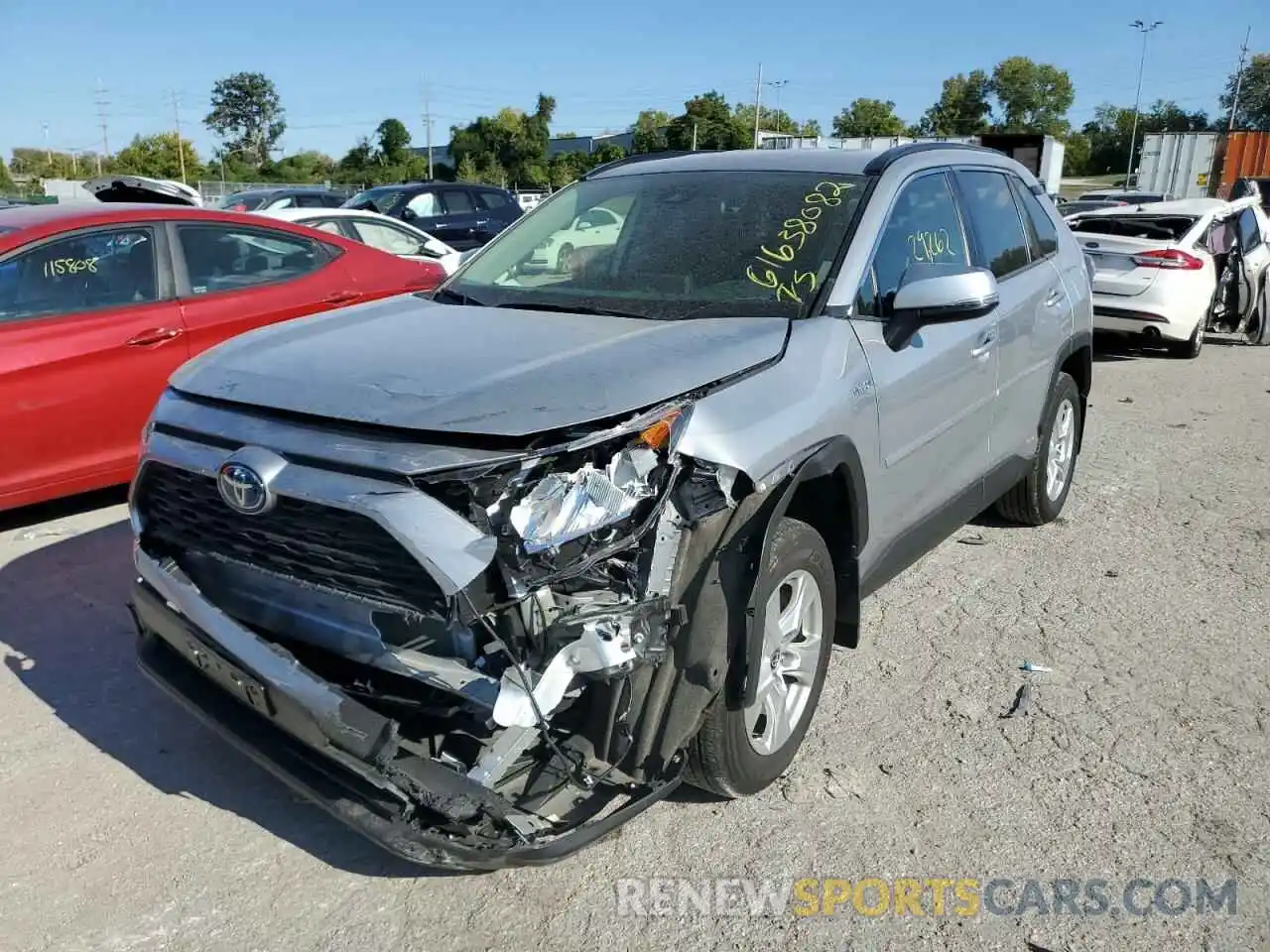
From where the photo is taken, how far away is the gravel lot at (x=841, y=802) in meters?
2.65

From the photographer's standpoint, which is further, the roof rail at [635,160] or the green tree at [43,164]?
the green tree at [43,164]

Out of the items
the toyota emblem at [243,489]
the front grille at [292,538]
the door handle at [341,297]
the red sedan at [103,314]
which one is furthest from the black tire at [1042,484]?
the red sedan at [103,314]

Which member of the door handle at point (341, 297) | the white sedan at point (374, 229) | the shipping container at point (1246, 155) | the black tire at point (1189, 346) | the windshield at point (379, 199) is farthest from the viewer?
the shipping container at point (1246, 155)

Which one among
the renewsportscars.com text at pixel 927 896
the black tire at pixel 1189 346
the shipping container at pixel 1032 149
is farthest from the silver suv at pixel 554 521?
the shipping container at pixel 1032 149

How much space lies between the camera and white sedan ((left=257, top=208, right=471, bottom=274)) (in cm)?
1005

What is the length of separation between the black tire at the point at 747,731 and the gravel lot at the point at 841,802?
0.46 ft

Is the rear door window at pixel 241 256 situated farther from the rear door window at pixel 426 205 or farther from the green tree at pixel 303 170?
the green tree at pixel 303 170

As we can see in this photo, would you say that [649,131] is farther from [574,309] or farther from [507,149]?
[574,309]

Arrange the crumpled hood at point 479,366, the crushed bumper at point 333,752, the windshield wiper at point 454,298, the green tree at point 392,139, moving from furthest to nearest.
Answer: the green tree at point 392,139 → the windshield wiper at point 454,298 → the crumpled hood at point 479,366 → the crushed bumper at point 333,752

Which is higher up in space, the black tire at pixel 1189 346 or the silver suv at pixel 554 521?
the silver suv at pixel 554 521

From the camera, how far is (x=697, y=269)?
143 inches

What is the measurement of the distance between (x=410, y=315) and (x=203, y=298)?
2680 millimetres

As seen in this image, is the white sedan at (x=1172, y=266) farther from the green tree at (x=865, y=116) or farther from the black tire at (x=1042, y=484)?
the green tree at (x=865, y=116)

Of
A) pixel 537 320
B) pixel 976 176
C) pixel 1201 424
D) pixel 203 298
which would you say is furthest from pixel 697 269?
pixel 1201 424
